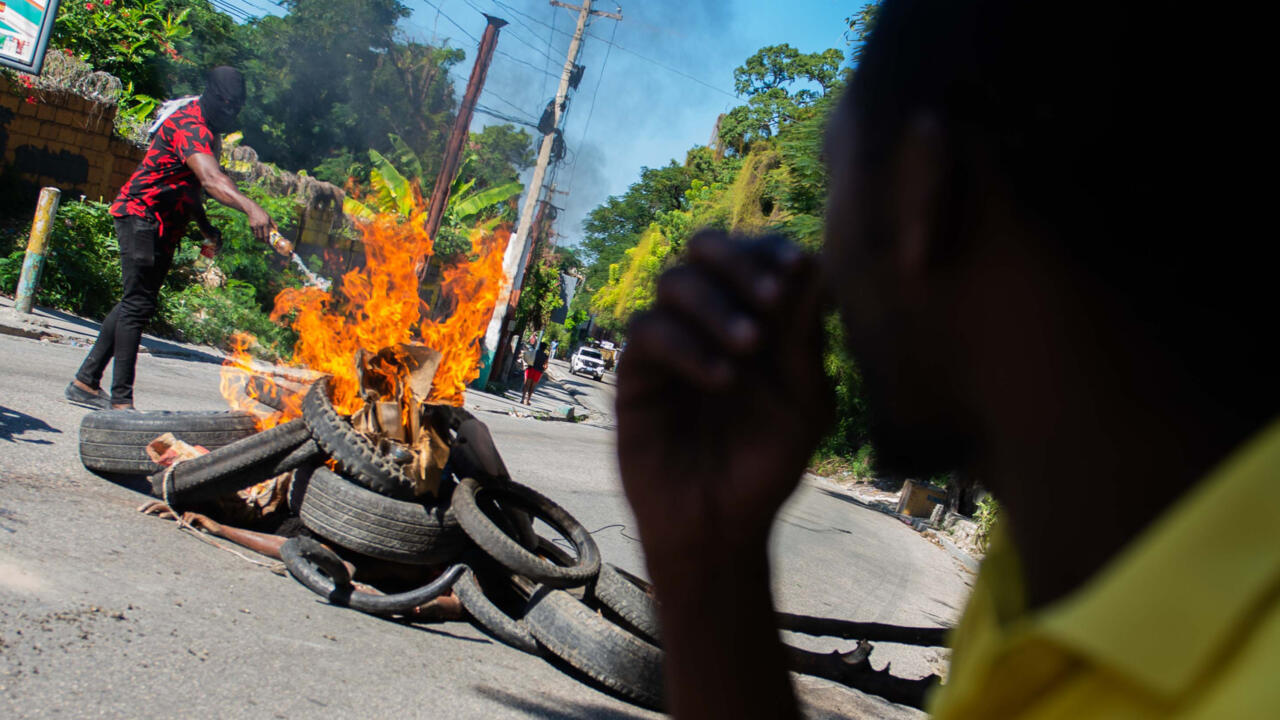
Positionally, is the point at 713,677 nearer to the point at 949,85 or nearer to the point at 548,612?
the point at 949,85

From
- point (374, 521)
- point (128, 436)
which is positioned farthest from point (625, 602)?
point (128, 436)

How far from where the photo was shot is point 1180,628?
1.87ft

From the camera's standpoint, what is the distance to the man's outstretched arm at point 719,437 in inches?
36.3

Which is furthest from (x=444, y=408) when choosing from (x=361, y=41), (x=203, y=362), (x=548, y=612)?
(x=361, y=41)

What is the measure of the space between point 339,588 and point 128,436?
5.51 ft

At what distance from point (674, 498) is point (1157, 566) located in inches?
19.2

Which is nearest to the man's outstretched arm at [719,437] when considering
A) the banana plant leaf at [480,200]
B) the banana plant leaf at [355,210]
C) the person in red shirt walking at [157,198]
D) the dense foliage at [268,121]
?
the person in red shirt walking at [157,198]

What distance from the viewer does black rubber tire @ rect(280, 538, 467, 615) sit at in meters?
4.29

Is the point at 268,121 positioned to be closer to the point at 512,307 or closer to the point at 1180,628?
the point at 512,307

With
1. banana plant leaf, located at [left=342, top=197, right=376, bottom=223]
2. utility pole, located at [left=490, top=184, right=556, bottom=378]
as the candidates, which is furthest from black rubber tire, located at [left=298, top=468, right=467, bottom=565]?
utility pole, located at [left=490, top=184, right=556, bottom=378]

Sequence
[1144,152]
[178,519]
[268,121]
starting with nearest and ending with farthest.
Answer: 1. [1144,152]
2. [178,519]
3. [268,121]

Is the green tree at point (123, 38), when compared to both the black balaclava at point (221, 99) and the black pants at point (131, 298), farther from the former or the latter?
the black pants at point (131, 298)

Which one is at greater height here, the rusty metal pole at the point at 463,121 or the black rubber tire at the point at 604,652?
the rusty metal pole at the point at 463,121

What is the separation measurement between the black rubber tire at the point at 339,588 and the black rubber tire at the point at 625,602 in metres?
0.80
